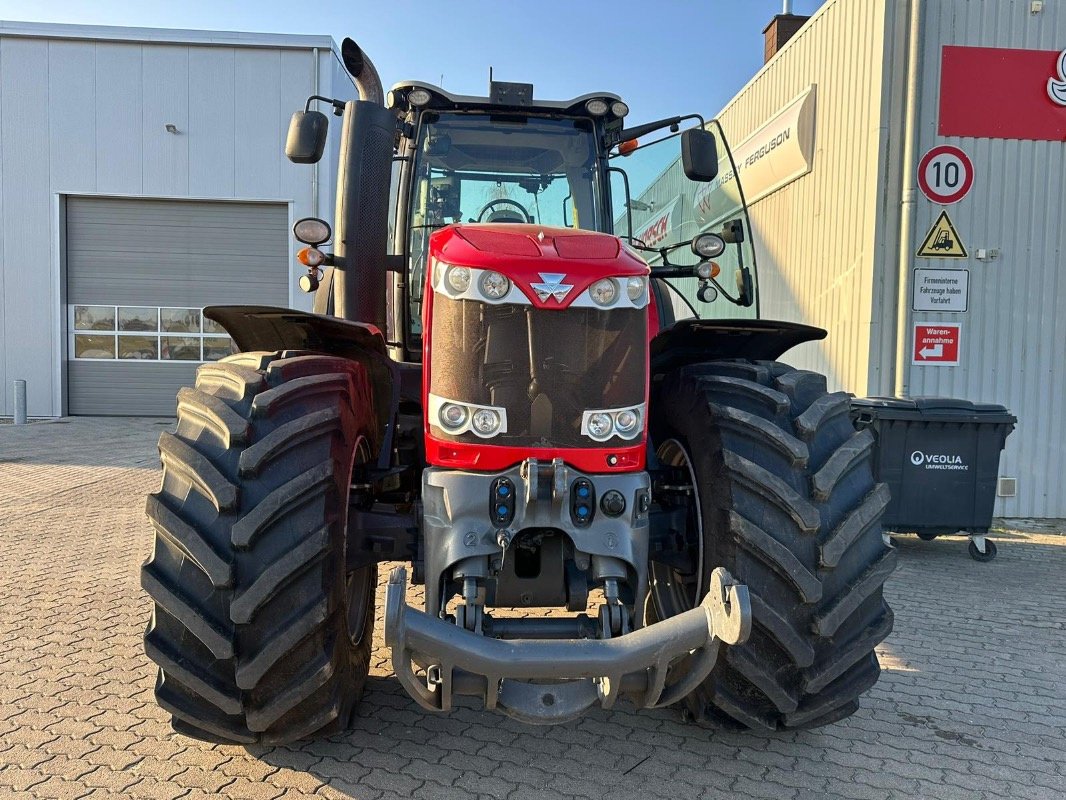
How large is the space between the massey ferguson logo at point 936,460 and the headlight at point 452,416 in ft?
15.0

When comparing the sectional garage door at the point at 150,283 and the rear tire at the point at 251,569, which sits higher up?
the sectional garage door at the point at 150,283

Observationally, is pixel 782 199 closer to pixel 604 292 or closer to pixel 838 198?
pixel 838 198

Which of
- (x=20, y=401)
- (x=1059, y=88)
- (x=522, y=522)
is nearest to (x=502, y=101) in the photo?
(x=522, y=522)

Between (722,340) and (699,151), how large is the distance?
2.99 ft

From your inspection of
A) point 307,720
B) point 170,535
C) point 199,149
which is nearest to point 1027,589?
point 307,720

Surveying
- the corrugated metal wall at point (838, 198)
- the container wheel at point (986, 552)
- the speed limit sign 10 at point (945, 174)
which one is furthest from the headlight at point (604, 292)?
the speed limit sign 10 at point (945, 174)

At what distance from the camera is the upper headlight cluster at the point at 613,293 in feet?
8.00

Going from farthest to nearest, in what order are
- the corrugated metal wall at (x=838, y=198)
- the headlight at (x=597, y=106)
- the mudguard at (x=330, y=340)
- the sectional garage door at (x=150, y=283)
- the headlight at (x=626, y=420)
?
the sectional garage door at (x=150, y=283), the corrugated metal wall at (x=838, y=198), the headlight at (x=597, y=106), the mudguard at (x=330, y=340), the headlight at (x=626, y=420)

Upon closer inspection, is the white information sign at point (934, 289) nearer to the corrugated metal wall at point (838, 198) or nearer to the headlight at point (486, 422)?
the corrugated metal wall at point (838, 198)

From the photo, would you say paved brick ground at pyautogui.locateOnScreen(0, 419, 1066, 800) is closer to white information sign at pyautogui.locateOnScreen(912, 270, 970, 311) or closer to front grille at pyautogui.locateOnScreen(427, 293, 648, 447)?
front grille at pyautogui.locateOnScreen(427, 293, 648, 447)

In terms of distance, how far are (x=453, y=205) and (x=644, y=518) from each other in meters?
1.86

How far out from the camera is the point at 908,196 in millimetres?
6906

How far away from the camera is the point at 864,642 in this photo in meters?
2.54

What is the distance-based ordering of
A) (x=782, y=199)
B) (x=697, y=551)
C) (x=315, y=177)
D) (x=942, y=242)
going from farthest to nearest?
(x=315, y=177)
(x=782, y=199)
(x=942, y=242)
(x=697, y=551)
